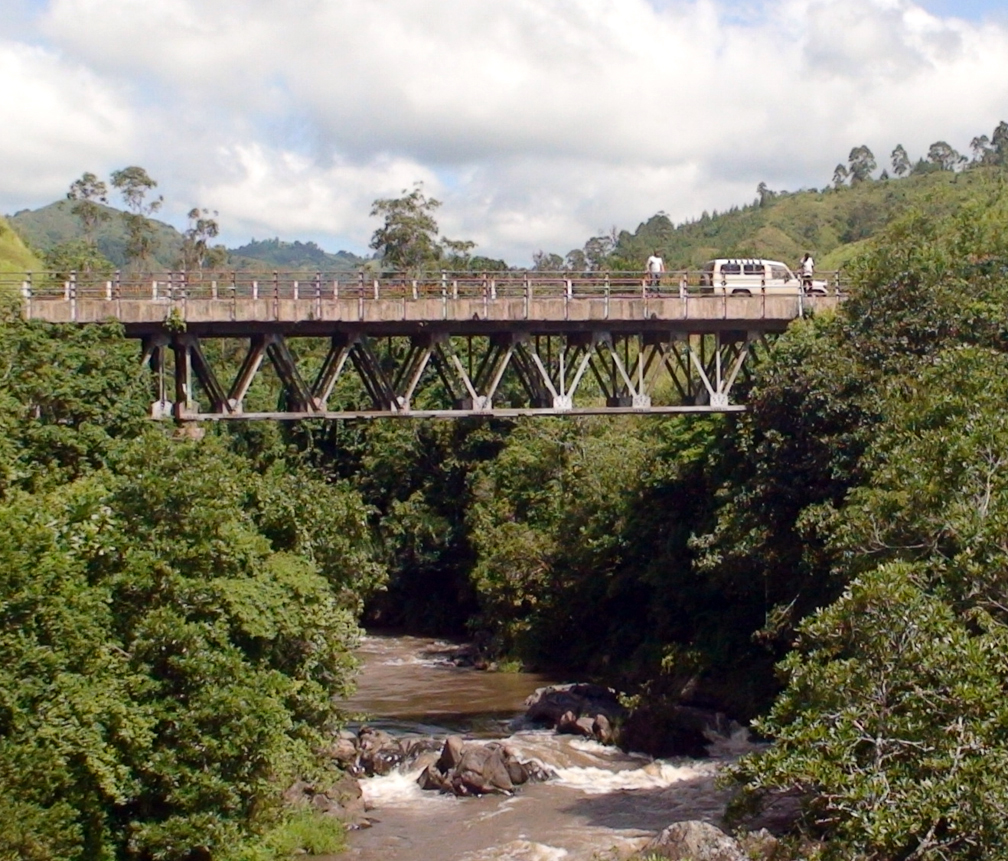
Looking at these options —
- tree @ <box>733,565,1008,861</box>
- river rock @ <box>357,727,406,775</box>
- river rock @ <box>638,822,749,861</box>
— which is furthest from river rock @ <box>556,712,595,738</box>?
tree @ <box>733,565,1008,861</box>

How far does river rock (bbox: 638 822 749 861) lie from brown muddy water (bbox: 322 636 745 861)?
1.59 m

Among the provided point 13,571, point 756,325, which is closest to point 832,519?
point 756,325

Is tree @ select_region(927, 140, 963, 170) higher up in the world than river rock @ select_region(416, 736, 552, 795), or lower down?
higher up

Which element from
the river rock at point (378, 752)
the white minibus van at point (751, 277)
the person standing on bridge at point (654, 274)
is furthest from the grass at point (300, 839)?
the white minibus van at point (751, 277)

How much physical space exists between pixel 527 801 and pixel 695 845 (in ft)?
22.0

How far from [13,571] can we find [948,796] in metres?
12.5

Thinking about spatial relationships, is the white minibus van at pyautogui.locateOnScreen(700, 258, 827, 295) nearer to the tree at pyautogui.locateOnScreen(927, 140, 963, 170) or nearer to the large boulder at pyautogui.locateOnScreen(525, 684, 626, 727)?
the large boulder at pyautogui.locateOnScreen(525, 684, 626, 727)

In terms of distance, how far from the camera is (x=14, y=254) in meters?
71.4

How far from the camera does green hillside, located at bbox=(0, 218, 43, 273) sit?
6694cm

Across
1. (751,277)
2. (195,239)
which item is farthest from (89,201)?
(751,277)

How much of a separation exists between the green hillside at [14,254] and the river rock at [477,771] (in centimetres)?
4345

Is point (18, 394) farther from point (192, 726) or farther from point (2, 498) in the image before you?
point (192, 726)

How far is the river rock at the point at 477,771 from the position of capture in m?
28.8

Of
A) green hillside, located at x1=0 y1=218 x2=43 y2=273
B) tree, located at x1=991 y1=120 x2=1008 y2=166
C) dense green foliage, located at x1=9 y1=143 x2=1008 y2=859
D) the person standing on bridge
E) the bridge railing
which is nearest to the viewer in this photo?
dense green foliage, located at x1=9 y1=143 x2=1008 y2=859
